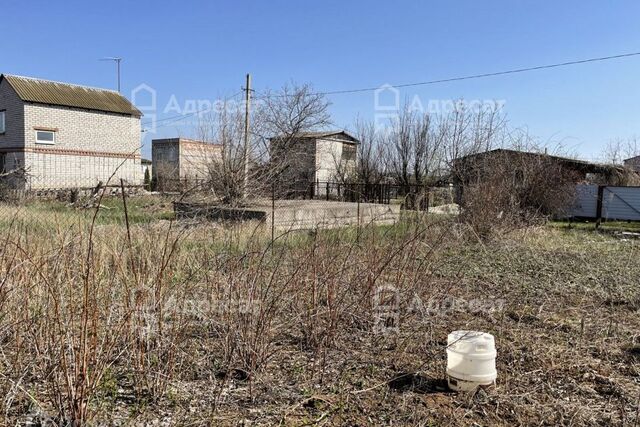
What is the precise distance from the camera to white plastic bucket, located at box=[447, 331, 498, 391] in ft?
8.58

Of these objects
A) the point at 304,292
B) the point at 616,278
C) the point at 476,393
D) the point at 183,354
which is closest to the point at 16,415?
the point at 183,354

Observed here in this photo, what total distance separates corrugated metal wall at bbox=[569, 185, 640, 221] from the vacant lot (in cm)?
1309

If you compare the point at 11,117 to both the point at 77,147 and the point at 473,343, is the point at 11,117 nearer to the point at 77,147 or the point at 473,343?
the point at 77,147

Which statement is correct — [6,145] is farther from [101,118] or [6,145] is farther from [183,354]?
[183,354]

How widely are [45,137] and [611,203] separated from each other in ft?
77.1

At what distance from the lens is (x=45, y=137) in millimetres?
21750

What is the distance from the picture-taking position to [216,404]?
2357 mm

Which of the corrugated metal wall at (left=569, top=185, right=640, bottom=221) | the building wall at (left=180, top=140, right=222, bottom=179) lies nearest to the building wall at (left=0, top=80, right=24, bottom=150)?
the building wall at (left=180, top=140, right=222, bottom=179)

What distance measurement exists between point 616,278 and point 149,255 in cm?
563

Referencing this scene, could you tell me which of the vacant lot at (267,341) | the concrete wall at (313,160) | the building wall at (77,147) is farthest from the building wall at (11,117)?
the vacant lot at (267,341)

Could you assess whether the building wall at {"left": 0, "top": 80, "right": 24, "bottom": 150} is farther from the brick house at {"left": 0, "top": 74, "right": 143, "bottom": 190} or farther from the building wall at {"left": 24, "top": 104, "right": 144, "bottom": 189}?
the building wall at {"left": 24, "top": 104, "right": 144, "bottom": 189}

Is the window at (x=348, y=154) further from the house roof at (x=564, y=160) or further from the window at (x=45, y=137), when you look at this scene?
the window at (x=45, y=137)

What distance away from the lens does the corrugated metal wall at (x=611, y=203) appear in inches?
605

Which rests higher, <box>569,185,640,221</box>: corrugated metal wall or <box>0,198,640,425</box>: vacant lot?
<box>569,185,640,221</box>: corrugated metal wall
